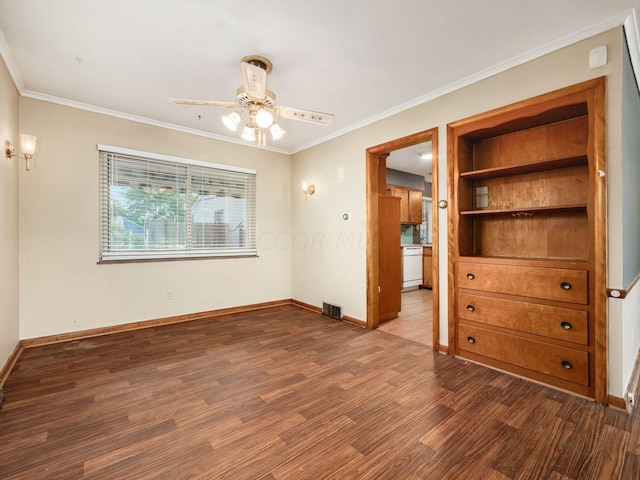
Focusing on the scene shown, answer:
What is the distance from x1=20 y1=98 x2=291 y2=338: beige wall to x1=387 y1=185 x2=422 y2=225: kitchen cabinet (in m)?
4.00

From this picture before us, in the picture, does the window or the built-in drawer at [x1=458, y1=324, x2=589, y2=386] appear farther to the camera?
the window

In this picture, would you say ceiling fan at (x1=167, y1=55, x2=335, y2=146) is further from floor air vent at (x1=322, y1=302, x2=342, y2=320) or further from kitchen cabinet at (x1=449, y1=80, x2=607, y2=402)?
floor air vent at (x1=322, y1=302, x2=342, y2=320)

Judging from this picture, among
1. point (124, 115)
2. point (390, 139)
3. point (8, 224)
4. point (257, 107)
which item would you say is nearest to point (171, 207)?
point (124, 115)

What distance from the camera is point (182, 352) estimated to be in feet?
9.93

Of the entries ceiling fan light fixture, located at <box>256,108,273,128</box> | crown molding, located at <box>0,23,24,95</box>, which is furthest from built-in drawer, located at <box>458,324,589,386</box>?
crown molding, located at <box>0,23,24,95</box>

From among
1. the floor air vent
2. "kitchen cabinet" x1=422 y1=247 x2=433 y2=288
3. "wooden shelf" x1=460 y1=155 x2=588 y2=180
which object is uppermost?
"wooden shelf" x1=460 y1=155 x2=588 y2=180

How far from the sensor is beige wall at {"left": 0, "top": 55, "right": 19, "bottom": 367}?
246cm

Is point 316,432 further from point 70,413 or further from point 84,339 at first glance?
point 84,339

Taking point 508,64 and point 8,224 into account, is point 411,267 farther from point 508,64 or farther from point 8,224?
point 8,224

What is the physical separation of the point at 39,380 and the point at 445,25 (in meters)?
4.17

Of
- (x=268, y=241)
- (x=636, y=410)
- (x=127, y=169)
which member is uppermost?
(x=127, y=169)

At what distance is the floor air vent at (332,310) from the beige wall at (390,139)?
10cm

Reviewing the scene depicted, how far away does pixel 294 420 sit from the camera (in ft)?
6.19

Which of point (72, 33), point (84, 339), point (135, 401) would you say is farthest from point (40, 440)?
point (72, 33)
